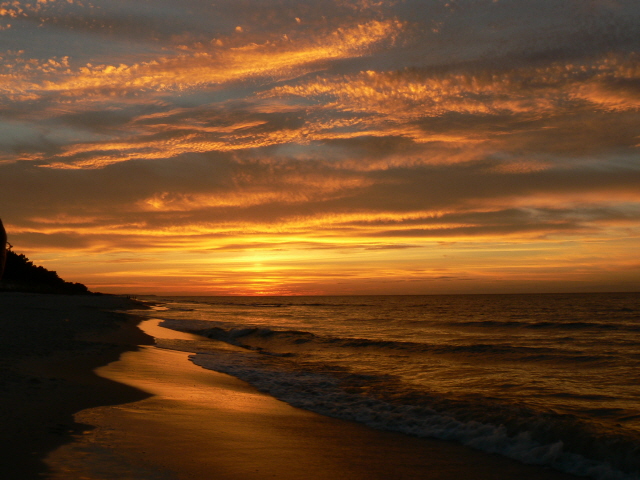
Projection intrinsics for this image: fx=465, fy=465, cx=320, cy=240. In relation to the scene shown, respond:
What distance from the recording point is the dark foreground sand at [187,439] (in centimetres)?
604

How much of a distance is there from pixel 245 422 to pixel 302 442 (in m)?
1.48

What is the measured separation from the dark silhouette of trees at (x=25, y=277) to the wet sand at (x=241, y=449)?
201 ft

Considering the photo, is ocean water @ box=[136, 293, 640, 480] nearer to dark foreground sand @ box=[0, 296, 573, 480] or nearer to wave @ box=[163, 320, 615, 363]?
wave @ box=[163, 320, 615, 363]

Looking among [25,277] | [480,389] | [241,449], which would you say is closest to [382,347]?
[480,389]

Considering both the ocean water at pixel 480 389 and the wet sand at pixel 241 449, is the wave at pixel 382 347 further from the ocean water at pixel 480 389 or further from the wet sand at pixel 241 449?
the wet sand at pixel 241 449

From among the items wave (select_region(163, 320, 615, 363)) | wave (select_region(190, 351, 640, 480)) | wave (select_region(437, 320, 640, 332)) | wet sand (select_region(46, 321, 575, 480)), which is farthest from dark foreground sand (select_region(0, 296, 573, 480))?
wave (select_region(437, 320, 640, 332))

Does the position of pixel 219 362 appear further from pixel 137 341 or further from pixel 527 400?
pixel 527 400

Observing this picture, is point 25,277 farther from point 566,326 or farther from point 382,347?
point 566,326

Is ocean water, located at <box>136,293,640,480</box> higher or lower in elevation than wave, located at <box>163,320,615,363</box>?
higher

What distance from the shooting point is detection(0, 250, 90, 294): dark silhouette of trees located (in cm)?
6456

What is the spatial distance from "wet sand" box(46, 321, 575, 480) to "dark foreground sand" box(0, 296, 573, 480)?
17 mm

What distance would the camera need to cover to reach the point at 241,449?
7223 millimetres

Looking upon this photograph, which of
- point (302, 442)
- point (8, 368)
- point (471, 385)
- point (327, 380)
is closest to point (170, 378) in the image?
point (8, 368)

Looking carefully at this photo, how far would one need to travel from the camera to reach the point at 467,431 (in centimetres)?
936
